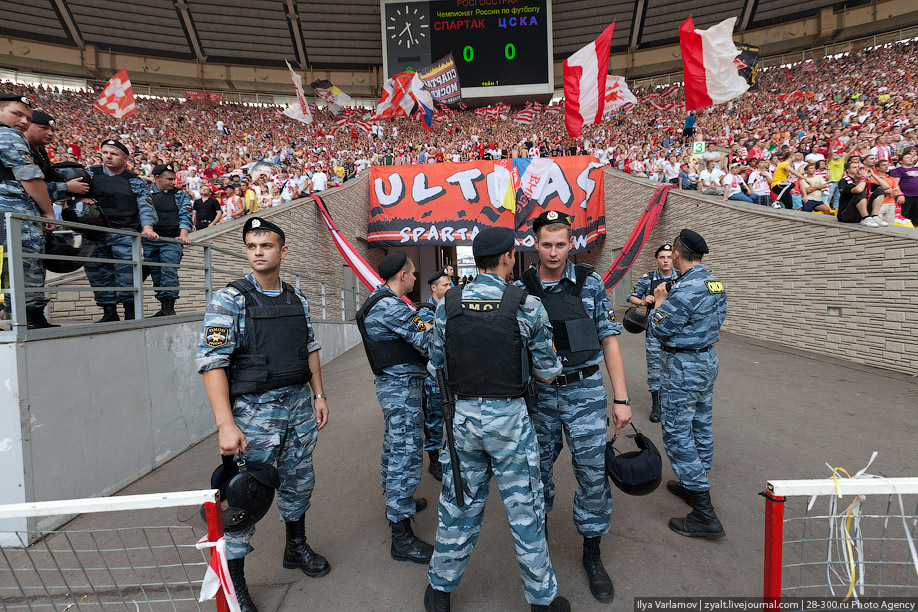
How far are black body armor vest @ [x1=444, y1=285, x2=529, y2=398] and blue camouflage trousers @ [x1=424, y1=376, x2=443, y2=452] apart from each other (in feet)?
5.34

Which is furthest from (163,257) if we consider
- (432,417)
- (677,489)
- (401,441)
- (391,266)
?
(677,489)

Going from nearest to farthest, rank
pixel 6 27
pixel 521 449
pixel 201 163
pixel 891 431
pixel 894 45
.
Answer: pixel 521 449 < pixel 891 431 < pixel 201 163 < pixel 894 45 < pixel 6 27

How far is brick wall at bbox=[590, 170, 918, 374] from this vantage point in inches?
220

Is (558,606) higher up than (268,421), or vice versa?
(268,421)

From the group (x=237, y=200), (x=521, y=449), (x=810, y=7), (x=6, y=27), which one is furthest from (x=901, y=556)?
(x=6, y=27)

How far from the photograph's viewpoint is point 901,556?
2.23 meters

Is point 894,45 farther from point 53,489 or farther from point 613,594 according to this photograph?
point 53,489

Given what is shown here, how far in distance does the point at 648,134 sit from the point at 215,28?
2687cm

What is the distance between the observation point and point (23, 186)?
9.62 feet

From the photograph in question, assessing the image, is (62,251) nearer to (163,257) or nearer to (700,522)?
(163,257)

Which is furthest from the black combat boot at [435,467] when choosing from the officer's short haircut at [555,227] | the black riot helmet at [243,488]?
the officer's short haircut at [555,227]

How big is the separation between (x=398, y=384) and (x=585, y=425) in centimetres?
118

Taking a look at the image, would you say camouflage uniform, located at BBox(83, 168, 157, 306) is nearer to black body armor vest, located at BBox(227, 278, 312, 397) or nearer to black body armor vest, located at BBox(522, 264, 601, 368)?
black body armor vest, located at BBox(227, 278, 312, 397)

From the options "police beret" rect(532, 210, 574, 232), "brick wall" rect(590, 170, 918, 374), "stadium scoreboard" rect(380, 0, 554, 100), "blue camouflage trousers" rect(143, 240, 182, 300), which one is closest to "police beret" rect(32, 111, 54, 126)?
"blue camouflage trousers" rect(143, 240, 182, 300)
